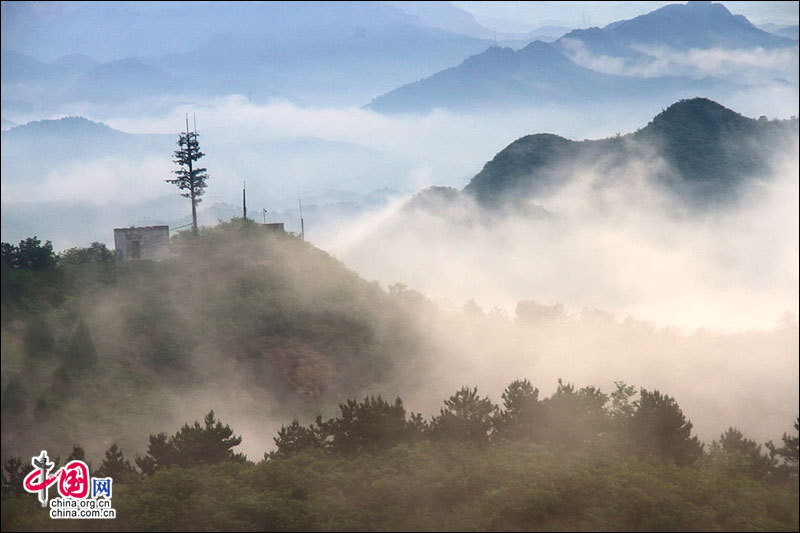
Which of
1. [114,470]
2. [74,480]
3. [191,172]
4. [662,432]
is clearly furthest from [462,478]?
[191,172]

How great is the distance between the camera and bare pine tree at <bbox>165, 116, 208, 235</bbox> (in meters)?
67.4

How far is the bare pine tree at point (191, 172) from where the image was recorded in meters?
67.4

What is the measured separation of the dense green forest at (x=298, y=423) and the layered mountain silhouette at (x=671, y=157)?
105m

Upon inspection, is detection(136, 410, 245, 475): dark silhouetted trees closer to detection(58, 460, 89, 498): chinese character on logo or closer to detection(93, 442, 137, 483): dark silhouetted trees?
detection(93, 442, 137, 483): dark silhouetted trees

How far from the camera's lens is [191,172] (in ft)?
226

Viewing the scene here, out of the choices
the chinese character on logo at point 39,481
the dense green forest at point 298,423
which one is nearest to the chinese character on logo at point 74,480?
the chinese character on logo at point 39,481

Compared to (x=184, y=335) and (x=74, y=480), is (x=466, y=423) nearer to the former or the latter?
(x=74, y=480)

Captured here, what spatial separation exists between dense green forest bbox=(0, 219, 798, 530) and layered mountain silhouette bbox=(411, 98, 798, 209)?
105 metres

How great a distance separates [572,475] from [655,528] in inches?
166

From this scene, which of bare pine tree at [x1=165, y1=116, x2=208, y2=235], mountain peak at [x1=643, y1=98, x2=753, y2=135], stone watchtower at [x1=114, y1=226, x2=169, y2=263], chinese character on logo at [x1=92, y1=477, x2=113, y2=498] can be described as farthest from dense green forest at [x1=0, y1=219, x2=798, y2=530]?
mountain peak at [x1=643, y1=98, x2=753, y2=135]

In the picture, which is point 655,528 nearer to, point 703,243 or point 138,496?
point 138,496

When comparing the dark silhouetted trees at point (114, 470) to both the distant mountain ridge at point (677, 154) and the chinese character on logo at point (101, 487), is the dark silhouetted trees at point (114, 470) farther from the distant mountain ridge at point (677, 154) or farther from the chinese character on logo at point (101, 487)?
the distant mountain ridge at point (677, 154)

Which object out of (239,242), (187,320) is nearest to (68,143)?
(239,242)

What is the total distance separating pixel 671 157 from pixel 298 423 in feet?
506
